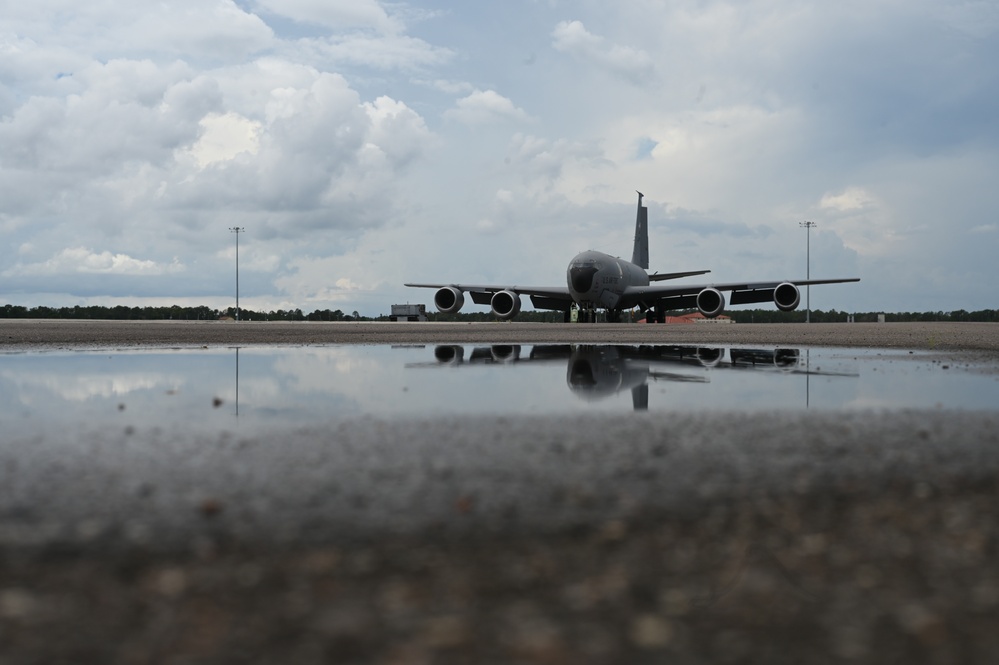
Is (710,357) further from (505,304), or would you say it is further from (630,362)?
(505,304)

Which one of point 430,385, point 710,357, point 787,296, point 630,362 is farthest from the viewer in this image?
point 787,296

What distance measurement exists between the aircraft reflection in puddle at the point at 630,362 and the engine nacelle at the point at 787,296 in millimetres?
21572

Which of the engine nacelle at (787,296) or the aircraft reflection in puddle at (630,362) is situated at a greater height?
the engine nacelle at (787,296)

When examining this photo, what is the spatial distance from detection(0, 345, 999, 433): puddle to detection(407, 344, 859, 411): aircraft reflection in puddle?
0.08ft

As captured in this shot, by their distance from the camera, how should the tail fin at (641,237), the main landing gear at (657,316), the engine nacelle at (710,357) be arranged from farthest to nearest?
the tail fin at (641,237) → the main landing gear at (657,316) → the engine nacelle at (710,357)

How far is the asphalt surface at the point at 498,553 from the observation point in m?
1.67

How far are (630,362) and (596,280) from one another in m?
25.9

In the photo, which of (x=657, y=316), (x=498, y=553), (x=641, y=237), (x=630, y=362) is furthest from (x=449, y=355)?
(x=641, y=237)

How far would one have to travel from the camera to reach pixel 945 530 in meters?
2.39

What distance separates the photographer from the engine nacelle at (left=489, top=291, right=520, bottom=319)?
35188 millimetres

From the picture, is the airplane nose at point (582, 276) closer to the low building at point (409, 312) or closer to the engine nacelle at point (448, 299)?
the engine nacelle at point (448, 299)

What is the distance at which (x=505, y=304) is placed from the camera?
35375 mm

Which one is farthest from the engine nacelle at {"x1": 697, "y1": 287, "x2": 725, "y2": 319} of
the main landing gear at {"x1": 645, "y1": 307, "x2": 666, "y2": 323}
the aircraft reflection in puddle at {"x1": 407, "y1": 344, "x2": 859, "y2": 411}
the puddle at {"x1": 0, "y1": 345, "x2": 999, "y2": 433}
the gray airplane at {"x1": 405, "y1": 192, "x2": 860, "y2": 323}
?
the puddle at {"x1": 0, "y1": 345, "x2": 999, "y2": 433}

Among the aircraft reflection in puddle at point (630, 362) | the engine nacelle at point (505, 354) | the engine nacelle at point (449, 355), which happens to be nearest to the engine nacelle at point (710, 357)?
the aircraft reflection in puddle at point (630, 362)
